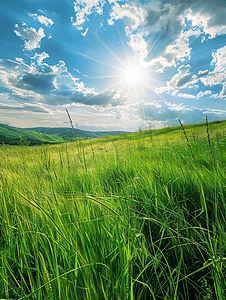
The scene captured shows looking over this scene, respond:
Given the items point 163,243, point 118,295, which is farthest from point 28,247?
point 163,243

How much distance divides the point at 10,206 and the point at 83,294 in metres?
1.41

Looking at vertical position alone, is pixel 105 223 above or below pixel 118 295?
above

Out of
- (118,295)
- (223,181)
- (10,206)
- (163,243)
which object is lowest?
(163,243)

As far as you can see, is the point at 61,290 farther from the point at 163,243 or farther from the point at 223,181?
the point at 223,181

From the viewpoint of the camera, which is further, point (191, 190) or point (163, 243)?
point (191, 190)

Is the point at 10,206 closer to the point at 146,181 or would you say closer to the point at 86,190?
the point at 86,190

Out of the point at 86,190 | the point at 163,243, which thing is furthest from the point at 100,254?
the point at 86,190

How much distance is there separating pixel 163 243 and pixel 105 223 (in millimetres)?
531

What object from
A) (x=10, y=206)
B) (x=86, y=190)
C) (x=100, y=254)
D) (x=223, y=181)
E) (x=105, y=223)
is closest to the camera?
(x=100, y=254)

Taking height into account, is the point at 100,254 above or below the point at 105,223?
below

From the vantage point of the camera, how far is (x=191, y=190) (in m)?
1.56

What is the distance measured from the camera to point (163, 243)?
115 cm

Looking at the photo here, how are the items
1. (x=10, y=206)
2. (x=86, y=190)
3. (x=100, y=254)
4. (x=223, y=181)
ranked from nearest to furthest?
(x=100, y=254)
(x=223, y=181)
(x=10, y=206)
(x=86, y=190)

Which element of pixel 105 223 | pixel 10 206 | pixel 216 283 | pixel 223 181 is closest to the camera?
pixel 216 283
